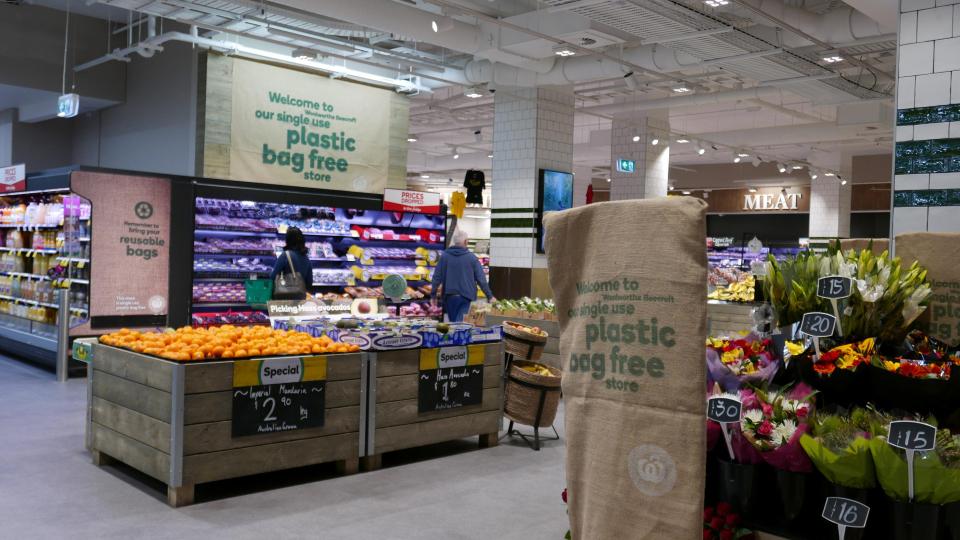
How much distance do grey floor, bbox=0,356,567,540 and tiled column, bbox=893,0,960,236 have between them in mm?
3011

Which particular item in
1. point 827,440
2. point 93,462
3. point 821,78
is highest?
point 821,78

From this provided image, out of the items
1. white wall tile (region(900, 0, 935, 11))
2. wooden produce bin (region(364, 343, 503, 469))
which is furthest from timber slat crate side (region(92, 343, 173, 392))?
white wall tile (region(900, 0, 935, 11))

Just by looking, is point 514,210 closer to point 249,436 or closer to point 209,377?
point 249,436

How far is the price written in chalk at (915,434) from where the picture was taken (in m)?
1.90

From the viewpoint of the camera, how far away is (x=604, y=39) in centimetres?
923

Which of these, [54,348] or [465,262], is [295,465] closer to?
[465,262]

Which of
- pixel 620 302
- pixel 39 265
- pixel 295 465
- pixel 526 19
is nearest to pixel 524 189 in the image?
pixel 526 19

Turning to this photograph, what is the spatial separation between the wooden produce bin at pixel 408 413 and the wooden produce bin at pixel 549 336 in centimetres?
226

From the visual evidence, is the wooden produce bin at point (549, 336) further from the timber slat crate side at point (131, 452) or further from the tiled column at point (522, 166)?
the timber slat crate side at point (131, 452)

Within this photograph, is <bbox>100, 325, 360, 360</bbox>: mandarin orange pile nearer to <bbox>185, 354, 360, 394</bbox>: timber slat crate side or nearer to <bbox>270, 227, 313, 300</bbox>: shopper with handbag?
<bbox>185, 354, 360, 394</bbox>: timber slat crate side

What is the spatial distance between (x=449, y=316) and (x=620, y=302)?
7.44 metres

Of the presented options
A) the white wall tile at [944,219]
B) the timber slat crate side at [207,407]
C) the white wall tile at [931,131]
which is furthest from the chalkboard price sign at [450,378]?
the white wall tile at [931,131]

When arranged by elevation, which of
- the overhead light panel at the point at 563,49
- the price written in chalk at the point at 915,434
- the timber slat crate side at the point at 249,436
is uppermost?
the overhead light panel at the point at 563,49

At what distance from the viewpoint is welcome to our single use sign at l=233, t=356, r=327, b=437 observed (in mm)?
4926
